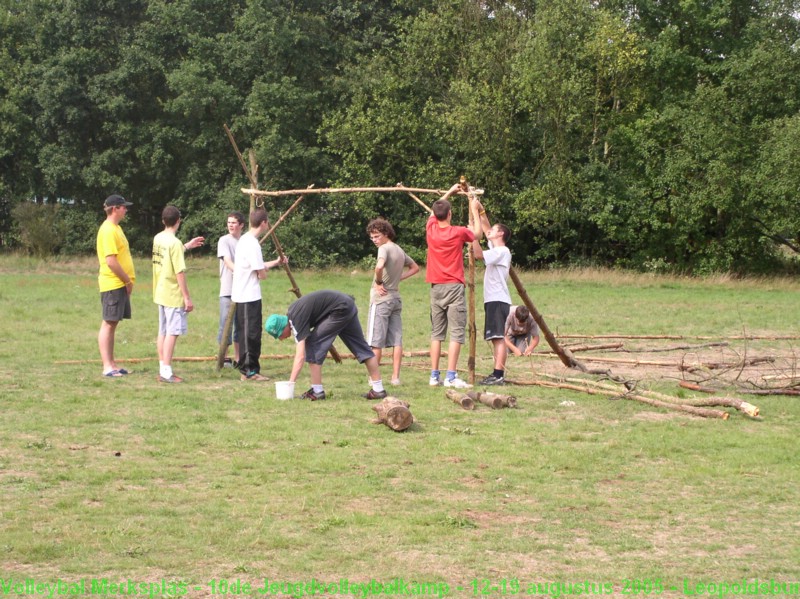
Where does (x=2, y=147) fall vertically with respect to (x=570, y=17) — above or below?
below

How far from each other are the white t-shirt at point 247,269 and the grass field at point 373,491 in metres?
1.01

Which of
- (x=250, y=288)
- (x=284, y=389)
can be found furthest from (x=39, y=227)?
(x=284, y=389)

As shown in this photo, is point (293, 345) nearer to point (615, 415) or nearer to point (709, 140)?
point (615, 415)

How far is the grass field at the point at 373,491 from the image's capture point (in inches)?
213

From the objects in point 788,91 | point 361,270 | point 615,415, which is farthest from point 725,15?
point 615,415

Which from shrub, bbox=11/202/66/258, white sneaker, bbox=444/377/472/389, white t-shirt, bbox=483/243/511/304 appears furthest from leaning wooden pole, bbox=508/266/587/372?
shrub, bbox=11/202/66/258

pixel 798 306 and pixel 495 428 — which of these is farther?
pixel 798 306

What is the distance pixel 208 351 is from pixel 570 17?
875 inches

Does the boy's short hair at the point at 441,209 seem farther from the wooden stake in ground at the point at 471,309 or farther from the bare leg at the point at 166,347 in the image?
the bare leg at the point at 166,347

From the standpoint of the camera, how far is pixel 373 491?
6930 millimetres

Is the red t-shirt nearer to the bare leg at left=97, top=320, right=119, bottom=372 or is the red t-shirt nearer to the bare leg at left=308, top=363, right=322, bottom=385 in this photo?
the bare leg at left=308, top=363, right=322, bottom=385

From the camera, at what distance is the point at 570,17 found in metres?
32.3

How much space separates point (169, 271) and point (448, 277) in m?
3.06

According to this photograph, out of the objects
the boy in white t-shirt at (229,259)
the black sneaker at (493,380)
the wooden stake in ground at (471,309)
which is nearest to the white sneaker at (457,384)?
the wooden stake in ground at (471,309)
